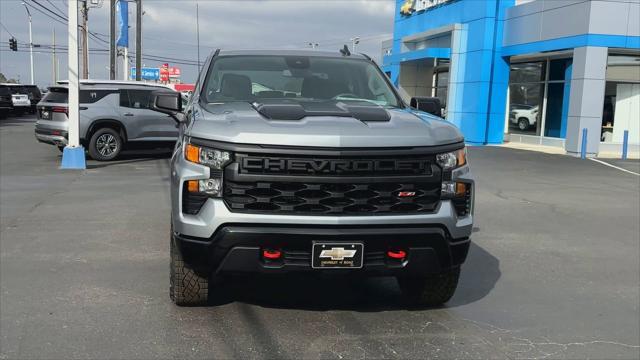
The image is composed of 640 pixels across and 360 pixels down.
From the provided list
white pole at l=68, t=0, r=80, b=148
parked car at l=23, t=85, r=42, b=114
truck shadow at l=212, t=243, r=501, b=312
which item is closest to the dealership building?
white pole at l=68, t=0, r=80, b=148

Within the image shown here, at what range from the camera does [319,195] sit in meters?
3.85

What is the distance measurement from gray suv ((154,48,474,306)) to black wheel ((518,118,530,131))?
75.7 ft

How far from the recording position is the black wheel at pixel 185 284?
4305 mm

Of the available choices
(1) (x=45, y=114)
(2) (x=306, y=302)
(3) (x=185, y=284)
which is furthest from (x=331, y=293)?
(1) (x=45, y=114)

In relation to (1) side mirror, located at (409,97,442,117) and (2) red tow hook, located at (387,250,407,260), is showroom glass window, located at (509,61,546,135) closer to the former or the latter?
(1) side mirror, located at (409,97,442,117)

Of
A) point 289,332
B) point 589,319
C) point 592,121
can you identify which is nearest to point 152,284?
point 289,332

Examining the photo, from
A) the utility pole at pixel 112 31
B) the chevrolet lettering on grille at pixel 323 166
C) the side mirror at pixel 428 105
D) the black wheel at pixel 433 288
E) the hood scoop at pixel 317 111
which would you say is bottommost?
the black wheel at pixel 433 288

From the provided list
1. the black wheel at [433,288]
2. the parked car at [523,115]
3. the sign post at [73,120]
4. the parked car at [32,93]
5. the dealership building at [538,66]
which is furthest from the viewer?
the parked car at [32,93]

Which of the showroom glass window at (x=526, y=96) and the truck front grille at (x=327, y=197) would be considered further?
the showroom glass window at (x=526, y=96)

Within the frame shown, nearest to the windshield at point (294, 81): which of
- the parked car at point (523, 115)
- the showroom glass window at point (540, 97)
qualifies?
the showroom glass window at point (540, 97)

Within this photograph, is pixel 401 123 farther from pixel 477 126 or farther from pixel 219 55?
pixel 477 126

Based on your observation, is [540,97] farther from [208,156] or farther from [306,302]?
[208,156]

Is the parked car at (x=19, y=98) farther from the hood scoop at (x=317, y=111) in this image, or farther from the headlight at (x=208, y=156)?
the headlight at (x=208, y=156)

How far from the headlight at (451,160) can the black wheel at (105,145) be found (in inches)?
486
